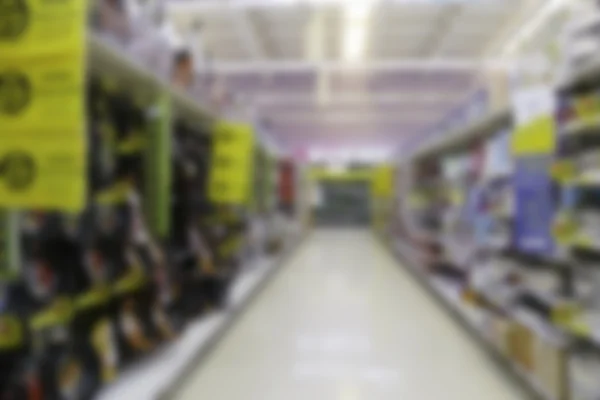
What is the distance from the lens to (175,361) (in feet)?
8.45

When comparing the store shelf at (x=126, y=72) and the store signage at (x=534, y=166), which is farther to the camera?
the store signage at (x=534, y=166)

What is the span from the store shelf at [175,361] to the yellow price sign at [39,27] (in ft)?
4.04

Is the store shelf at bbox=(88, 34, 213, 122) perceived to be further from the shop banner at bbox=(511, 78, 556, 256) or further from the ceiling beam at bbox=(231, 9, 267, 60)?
the ceiling beam at bbox=(231, 9, 267, 60)

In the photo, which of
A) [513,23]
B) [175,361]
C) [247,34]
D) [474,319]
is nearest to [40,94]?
[175,361]

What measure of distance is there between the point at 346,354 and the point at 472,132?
6.91 ft

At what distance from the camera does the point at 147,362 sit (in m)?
2.49

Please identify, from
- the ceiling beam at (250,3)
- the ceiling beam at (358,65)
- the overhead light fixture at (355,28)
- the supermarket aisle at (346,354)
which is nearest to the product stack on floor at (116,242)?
the supermarket aisle at (346,354)

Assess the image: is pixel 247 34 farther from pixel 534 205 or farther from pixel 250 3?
pixel 534 205

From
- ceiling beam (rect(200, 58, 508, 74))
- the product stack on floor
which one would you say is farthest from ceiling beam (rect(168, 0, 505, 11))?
the product stack on floor

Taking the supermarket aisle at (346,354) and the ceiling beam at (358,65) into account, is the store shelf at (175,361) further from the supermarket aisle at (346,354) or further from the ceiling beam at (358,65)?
the ceiling beam at (358,65)

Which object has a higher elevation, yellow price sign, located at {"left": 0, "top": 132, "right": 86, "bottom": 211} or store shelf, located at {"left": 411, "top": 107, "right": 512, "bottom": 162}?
store shelf, located at {"left": 411, "top": 107, "right": 512, "bottom": 162}

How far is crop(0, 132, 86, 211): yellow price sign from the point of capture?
4.40 feet

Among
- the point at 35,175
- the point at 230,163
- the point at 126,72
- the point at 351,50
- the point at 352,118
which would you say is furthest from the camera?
the point at 352,118

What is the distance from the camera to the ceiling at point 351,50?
23.4 ft
